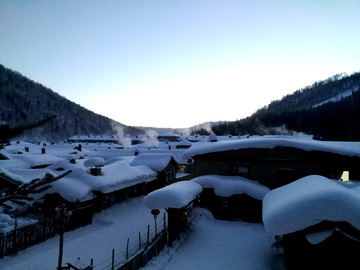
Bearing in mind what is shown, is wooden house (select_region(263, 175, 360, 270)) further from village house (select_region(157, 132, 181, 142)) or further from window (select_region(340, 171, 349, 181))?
village house (select_region(157, 132, 181, 142))

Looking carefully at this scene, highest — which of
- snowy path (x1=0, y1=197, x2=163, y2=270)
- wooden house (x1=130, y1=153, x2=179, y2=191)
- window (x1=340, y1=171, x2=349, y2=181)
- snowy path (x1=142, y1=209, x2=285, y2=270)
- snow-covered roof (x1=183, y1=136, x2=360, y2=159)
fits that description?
snow-covered roof (x1=183, y1=136, x2=360, y2=159)

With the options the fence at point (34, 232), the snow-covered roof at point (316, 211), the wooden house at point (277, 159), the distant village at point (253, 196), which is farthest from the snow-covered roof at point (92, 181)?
the snow-covered roof at point (316, 211)

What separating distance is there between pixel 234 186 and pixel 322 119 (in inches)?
3625

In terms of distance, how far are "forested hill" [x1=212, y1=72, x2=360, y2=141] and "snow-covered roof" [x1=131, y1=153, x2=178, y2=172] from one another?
63719 mm

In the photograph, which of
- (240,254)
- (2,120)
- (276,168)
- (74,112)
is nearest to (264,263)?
(240,254)

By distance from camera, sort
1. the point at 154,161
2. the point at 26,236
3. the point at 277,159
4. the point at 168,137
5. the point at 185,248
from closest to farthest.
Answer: the point at 185,248 < the point at 26,236 < the point at 277,159 < the point at 154,161 < the point at 168,137

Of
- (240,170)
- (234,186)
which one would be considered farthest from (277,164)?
(234,186)

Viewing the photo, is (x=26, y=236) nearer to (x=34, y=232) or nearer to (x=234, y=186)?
(x=34, y=232)

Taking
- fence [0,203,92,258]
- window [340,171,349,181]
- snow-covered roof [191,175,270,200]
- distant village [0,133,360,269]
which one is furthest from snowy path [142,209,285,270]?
fence [0,203,92,258]

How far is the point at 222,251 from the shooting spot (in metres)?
12.4

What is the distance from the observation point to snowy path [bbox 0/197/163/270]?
39.1 feet

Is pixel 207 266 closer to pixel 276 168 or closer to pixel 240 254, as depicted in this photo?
pixel 240 254

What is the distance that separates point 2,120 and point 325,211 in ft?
31.4

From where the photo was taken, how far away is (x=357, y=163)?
16375 mm
